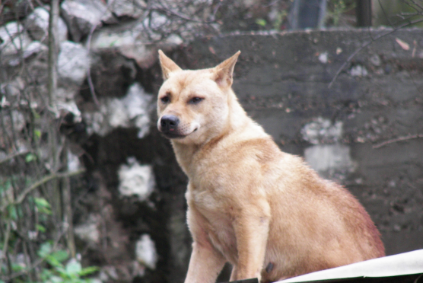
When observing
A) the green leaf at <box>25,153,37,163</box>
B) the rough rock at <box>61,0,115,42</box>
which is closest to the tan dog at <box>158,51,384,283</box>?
the green leaf at <box>25,153,37,163</box>

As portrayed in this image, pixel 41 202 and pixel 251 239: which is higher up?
pixel 251 239

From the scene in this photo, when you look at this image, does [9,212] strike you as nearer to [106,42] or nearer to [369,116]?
[106,42]

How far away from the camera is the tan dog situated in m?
2.54

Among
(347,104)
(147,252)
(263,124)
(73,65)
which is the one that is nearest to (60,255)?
(147,252)

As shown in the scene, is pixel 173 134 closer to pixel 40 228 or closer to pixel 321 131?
pixel 321 131

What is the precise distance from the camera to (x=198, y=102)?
276cm

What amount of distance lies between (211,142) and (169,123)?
0.37m

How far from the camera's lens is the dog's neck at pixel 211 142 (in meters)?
2.77

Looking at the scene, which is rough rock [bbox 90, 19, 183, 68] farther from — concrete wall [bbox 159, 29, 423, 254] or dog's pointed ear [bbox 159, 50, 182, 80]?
dog's pointed ear [bbox 159, 50, 182, 80]

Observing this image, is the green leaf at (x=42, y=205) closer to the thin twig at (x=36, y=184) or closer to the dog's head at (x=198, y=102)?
the thin twig at (x=36, y=184)

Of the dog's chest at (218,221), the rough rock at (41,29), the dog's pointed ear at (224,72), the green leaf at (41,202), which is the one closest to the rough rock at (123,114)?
the green leaf at (41,202)

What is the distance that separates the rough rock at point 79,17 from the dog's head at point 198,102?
7.62 ft

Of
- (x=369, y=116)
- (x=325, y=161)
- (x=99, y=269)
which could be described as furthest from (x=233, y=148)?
(x=99, y=269)

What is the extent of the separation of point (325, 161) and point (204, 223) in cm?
186
